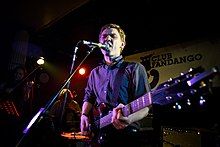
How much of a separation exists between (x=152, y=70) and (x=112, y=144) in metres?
3.53

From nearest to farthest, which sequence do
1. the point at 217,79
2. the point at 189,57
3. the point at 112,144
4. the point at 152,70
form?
the point at 112,144 < the point at 217,79 < the point at 189,57 < the point at 152,70

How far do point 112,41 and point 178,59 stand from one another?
272cm

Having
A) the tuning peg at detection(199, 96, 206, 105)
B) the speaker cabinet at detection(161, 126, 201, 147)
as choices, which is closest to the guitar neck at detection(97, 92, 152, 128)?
the tuning peg at detection(199, 96, 206, 105)

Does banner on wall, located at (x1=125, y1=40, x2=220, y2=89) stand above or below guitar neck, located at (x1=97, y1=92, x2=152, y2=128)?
above

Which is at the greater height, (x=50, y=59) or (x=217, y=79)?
(x=50, y=59)

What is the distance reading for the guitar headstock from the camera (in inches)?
71.5

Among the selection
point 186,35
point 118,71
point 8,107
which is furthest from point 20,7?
point 118,71

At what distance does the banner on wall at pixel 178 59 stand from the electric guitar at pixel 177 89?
8.17 feet

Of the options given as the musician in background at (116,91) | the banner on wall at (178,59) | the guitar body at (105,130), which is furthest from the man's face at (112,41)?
the banner on wall at (178,59)

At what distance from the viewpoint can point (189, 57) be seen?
519cm

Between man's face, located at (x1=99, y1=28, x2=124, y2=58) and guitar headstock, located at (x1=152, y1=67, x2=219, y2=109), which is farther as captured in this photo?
man's face, located at (x1=99, y1=28, x2=124, y2=58)

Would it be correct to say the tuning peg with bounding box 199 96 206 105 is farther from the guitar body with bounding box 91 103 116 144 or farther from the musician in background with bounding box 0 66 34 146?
the musician in background with bounding box 0 66 34 146

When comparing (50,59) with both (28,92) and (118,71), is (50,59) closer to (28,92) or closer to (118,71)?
(28,92)

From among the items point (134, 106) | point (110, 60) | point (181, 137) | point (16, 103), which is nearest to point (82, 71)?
point (16, 103)
